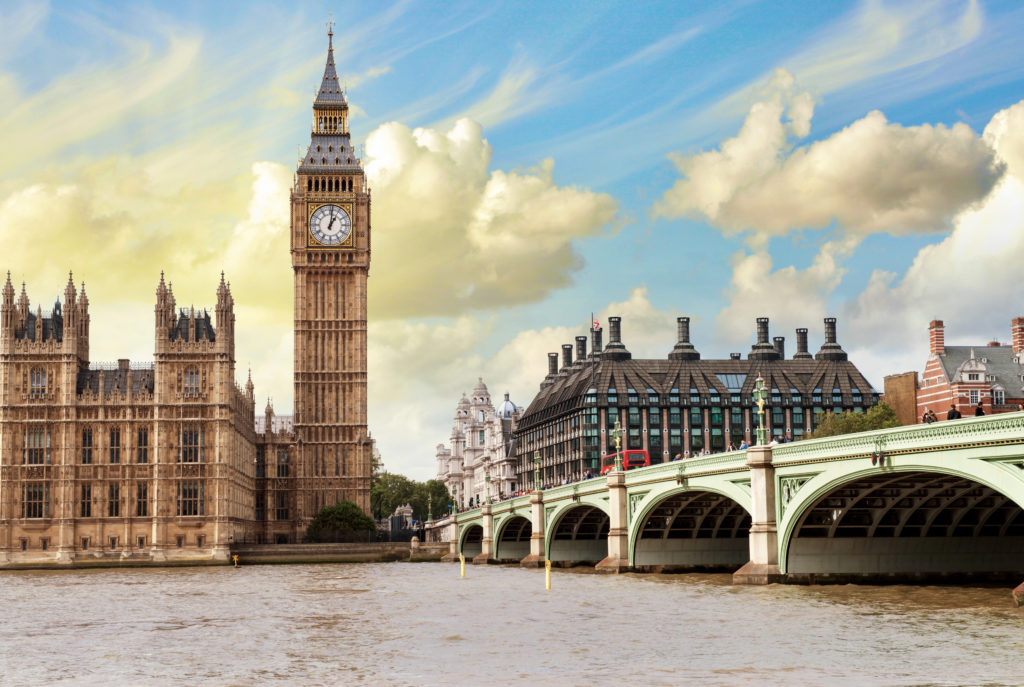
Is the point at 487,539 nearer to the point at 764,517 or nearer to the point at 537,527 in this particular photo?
the point at 537,527

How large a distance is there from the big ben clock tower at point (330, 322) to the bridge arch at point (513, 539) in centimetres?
3340

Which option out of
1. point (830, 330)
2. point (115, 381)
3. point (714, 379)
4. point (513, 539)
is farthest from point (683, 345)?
point (115, 381)

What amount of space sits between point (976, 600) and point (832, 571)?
28.9 ft

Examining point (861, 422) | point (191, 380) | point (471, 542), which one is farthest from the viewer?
point (471, 542)

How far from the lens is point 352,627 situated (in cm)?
4609

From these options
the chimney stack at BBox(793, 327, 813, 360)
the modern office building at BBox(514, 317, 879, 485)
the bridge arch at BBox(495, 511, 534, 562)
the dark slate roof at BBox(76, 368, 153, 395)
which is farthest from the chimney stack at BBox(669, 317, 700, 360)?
the dark slate roof at BBox(76, 368, 153, 395)

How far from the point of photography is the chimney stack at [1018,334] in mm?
130500

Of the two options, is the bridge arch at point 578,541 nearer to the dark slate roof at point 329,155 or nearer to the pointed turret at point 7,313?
the pointed turret at point 7,313

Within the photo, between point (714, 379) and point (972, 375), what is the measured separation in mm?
49572

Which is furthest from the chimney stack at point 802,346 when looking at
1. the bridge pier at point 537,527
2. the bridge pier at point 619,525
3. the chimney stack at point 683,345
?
the bridge pier at point 619,525

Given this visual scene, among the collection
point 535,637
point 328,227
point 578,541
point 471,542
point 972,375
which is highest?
point 328,227

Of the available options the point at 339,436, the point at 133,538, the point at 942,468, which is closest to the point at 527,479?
the point at 339,436

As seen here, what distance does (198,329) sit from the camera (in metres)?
132

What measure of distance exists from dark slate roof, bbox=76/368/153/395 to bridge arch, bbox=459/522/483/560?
35.1 meters
